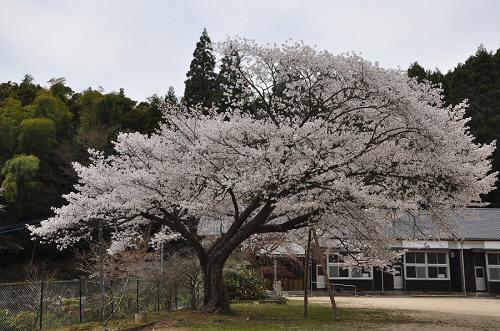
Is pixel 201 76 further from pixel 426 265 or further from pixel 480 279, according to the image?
pixel 480 279

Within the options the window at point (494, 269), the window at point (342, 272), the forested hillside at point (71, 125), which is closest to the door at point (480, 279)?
the window at point (494, 269)

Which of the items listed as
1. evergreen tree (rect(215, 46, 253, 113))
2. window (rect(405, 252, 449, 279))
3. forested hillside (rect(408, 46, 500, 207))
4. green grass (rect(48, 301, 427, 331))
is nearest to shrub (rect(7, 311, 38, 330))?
green grass (rect(48, 301, 427, 331))

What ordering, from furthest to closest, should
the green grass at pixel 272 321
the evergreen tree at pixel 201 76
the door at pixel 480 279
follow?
the evergreen tree at pixel 201 76, the door at pixel 480 279, the green grass at pixel 272 321

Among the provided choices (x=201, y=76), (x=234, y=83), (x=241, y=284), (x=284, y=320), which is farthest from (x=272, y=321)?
(x=201, y=76)

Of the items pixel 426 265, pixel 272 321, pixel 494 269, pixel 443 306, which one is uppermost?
pixel 426 265

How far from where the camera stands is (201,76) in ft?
120

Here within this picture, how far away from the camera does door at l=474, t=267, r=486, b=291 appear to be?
27969 mm

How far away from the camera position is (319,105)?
13039 mm

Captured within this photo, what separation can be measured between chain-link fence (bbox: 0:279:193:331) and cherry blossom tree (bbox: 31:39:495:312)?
2003 millimetres

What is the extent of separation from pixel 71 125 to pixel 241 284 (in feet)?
70.7

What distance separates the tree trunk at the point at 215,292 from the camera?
14633mm

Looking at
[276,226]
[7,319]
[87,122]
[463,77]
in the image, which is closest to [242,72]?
[276,226]

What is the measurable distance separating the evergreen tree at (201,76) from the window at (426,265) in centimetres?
1609

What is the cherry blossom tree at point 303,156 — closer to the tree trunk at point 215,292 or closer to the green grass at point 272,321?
the tree trunk at point 215,292
